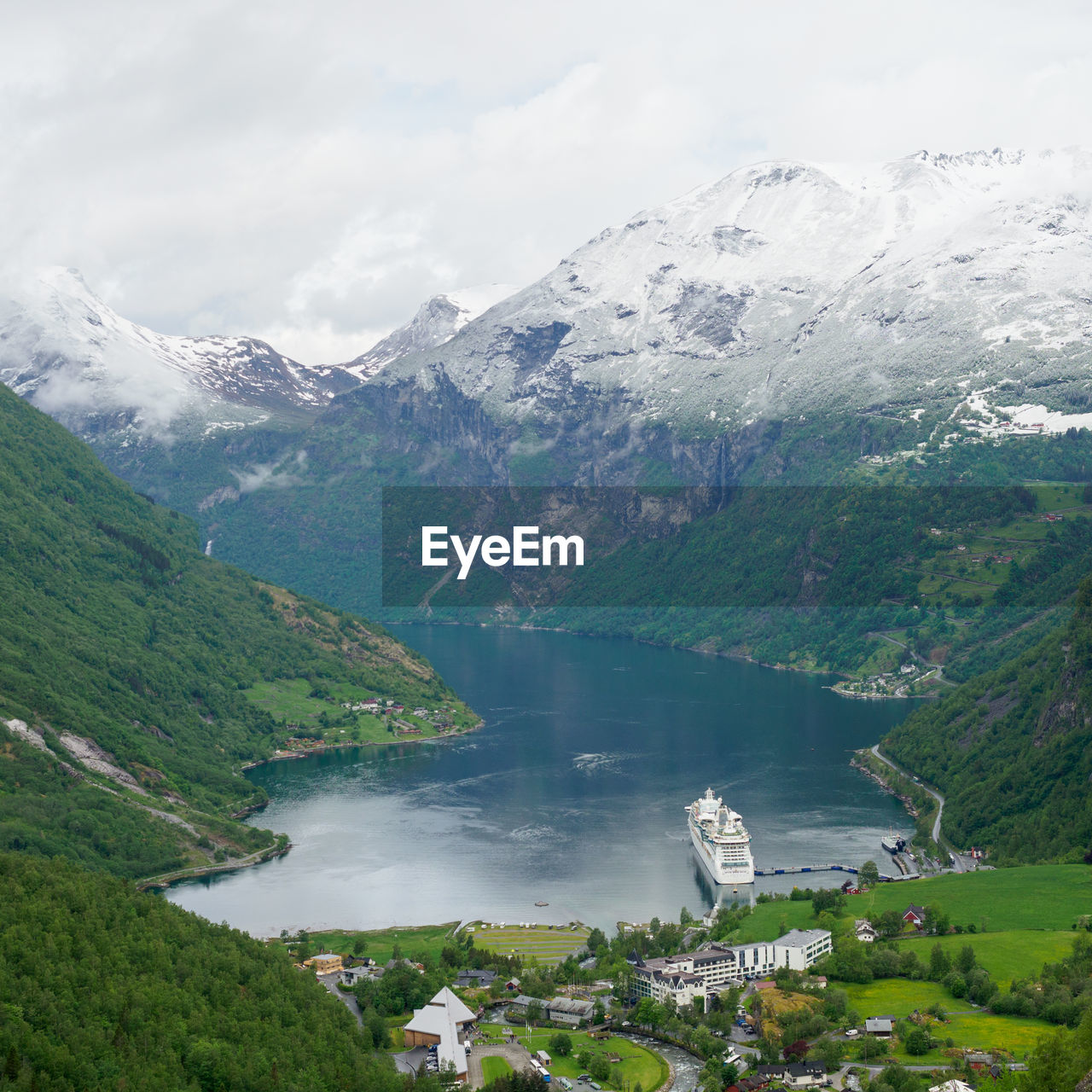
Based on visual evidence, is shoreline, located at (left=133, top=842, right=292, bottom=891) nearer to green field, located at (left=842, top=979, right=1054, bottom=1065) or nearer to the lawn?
the lawn

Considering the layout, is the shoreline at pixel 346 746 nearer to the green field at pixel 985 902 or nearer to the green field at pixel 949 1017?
the green field at pixel 985 902

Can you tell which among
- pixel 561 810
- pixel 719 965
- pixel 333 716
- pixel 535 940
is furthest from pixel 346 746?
pixel 719 965

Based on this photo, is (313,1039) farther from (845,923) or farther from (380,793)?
(380,793)

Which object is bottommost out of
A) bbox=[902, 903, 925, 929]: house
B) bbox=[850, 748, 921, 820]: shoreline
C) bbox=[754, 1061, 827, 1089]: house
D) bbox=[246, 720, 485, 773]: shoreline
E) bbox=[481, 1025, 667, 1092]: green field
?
bbox=[481, 1025, 667, 1092]: green field

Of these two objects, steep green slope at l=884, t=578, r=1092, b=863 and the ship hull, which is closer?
the ship hull

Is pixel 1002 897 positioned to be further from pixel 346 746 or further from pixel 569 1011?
pixel 346 746

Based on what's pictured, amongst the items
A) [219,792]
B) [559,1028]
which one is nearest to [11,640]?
[219,792]

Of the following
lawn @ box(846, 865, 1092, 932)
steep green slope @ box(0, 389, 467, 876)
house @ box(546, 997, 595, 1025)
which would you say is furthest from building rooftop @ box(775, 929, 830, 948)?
steep green slope @ box(0, 389, 467, 876)
